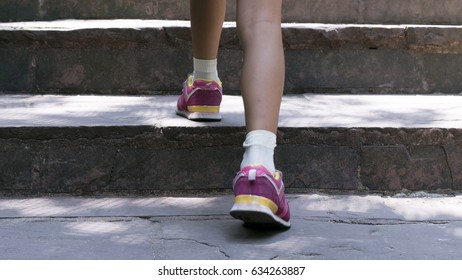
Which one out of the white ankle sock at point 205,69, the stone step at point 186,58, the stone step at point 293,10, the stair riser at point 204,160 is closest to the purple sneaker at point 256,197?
the stair riser at point 204,160

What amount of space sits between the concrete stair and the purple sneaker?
563 mm

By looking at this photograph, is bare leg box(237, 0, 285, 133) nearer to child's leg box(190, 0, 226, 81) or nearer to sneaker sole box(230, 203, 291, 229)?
sneaker sole box(230, 203, 291, 229)

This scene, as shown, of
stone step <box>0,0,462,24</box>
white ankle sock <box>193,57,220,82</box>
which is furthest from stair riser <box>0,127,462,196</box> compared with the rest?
stone step <box>0,0,462,24</box>

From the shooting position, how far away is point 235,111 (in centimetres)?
333

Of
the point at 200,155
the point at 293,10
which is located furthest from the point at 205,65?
the point at 293,10

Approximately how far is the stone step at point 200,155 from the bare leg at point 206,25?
0.28 metres

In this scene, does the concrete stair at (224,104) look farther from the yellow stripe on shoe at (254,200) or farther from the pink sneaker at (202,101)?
the yellow stripe on shoe at (254,200)

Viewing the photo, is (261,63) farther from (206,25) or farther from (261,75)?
(206,25)

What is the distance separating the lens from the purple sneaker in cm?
233

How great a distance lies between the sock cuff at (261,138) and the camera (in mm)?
2422

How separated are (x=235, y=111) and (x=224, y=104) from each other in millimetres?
223

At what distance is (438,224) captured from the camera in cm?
258

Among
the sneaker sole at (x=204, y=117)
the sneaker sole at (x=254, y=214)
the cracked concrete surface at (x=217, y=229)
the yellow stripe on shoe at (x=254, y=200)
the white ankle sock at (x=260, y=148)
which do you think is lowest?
the cracked concrete surface at (x=217, y=229)

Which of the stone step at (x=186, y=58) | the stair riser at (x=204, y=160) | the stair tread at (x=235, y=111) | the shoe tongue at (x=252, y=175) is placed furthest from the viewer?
the stone step at (x=186, y=58)
